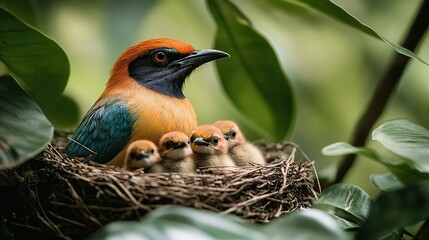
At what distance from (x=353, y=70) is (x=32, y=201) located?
12.8 feet

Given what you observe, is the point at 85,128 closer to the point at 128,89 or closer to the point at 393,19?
the point at 128,89

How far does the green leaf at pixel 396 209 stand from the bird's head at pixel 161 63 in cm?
224

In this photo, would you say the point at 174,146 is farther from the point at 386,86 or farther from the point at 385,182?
the point at 386,86

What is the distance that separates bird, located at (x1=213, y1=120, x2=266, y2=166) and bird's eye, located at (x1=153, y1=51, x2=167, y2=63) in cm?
60

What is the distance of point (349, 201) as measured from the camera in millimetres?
3557

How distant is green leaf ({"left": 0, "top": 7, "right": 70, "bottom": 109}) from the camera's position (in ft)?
12.2

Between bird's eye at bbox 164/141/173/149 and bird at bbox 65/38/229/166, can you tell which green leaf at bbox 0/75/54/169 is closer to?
bird at bbox 65/38/229/166

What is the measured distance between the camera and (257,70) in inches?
197

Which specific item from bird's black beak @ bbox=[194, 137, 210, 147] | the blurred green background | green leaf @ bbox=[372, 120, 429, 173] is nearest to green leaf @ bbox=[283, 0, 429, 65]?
green leaf @ bbox=[372, 120, 429, 173]

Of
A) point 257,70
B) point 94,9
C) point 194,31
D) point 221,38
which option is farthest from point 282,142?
point 94,9

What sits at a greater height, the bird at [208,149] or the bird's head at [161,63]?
the bird's head at [161,63]

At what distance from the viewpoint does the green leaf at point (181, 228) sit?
2.44 meters

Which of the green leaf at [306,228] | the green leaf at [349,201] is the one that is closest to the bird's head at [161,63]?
the green leaf at [349,201]

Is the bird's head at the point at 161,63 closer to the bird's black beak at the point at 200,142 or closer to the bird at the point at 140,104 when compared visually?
the bird at the point at 140,104
